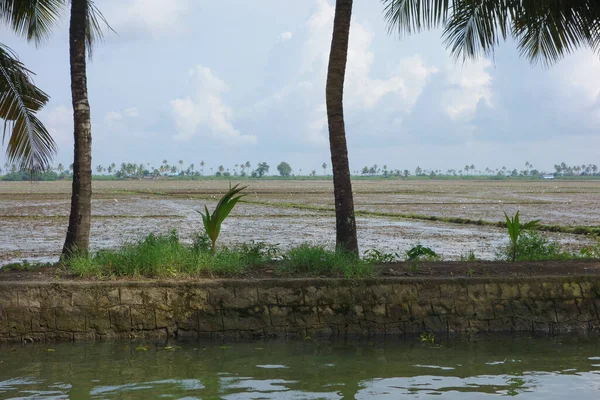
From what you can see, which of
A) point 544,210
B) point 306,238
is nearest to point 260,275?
point 306,238

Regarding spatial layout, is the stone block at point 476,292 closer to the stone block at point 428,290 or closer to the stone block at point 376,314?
the stone block at point 428,290

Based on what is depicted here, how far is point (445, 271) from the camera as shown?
9.68 meters

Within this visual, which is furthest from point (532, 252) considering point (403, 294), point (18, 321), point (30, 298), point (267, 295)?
point (18, 321)

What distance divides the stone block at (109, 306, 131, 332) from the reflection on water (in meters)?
0.22

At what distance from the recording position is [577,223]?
2523 centimetres

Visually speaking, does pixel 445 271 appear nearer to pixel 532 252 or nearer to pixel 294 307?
Answer: pixel 294 307

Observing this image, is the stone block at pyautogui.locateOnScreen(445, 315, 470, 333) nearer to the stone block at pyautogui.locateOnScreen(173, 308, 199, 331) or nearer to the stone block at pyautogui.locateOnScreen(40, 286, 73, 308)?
the stone block at pyautogui.locateOnScreen(173, 308, 199, 331)

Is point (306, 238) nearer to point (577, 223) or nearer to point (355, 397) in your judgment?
point (577, 223)

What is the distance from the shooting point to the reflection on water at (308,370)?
6410 mm

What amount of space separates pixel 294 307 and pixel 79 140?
367cm

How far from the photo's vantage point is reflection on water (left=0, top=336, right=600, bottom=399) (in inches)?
252

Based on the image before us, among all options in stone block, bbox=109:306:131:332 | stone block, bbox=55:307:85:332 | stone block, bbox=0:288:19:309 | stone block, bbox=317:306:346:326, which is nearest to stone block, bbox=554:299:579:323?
stone block, bbox=317:306:346:326

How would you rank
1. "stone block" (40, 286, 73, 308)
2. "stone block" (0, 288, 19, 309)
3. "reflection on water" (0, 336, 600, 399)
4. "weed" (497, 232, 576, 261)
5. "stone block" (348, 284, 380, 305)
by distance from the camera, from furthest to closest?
"weed" (497, 232, 576, 261) → "stone block" (348, 284, 380, 305) → "stone block" (40, 286, 73, 308) → "stone block" (0, 288, 19, 309) → "reflection on water" (0, 336, 600, 399)

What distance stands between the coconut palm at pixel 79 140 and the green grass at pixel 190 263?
1.87 feet
